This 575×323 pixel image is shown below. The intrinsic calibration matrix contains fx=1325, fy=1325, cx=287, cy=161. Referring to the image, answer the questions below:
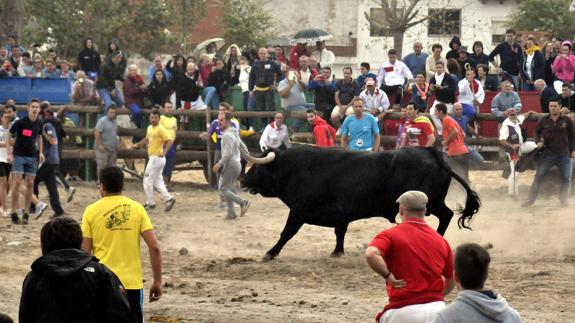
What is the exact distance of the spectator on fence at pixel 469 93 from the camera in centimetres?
2334

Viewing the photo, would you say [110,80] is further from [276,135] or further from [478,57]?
[478,57]

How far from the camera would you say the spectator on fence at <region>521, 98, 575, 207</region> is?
2116 cm

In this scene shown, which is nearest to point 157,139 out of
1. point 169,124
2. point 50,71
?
point 169,124

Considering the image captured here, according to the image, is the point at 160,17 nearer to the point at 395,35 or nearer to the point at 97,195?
the point at 395,35

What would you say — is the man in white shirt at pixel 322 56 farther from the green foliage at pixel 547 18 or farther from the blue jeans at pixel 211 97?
the green foliage at pixel 547 18

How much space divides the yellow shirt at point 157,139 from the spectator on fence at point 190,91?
10.0 ft

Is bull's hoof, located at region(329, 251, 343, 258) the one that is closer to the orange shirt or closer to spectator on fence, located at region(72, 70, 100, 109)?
the orange shirt

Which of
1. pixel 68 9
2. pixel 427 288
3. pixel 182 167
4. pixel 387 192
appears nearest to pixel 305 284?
pixel 387 192

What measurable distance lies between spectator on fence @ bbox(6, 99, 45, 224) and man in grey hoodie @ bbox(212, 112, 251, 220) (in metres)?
2.67

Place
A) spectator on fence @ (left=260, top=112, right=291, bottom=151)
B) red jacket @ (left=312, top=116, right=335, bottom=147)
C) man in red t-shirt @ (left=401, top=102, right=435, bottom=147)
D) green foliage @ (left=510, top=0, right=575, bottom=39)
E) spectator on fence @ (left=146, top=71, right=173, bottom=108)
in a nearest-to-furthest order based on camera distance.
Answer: man in red t-shirt @ (left=401, top=102, right=435, bottom=147), red jacket @ (left=312, top=116, right=335, bottom=147), spectator on fence @ (left=260, top=112, right=291, bottom=151), spectator on fence @ (left=146, top=71, right=173, bottom=108), green foliage @ (left=510, top=0, right=575, bottom=39)

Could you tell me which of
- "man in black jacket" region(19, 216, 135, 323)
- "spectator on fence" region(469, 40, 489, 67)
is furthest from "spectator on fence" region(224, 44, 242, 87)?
"man in black jacket" region(19, 216, 135, 323)

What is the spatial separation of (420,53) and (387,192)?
8.89 meters

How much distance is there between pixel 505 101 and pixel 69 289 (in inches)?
682

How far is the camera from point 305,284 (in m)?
14.7
